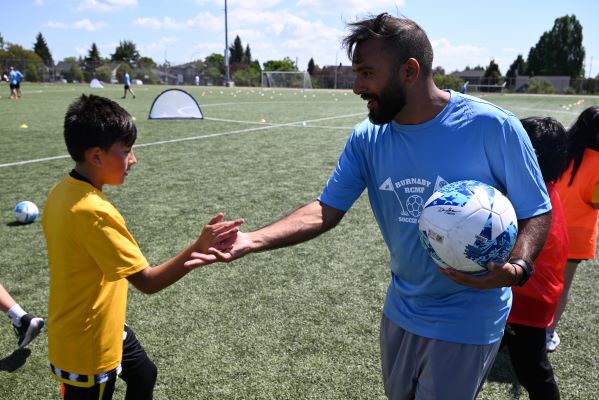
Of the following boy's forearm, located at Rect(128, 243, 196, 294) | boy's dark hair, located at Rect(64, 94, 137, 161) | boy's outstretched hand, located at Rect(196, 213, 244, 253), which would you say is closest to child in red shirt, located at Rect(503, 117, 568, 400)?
boy's outstretched hand, located at Rect(196, 213, 244, 253)

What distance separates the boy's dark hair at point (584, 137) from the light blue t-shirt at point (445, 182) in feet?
6.08

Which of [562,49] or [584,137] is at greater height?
[562,49]

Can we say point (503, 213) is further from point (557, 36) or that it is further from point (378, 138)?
point (557, 36)

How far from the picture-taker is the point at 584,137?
3787mm

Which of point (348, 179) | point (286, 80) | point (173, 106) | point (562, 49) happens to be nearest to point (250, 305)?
point (348, 179)

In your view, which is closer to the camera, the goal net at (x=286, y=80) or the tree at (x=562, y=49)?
the goal net at (x=286, y=80)

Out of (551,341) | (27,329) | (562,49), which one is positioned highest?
(562,49)

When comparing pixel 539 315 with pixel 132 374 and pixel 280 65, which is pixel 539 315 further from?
pixel 280 65

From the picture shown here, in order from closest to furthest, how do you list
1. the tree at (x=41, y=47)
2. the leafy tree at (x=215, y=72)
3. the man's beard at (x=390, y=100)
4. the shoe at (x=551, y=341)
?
the man's beard at (x=390, y=100) → the shoe at (x=551, y=341) → the leafy tree at (x=215, y=72) → the tree at (x=41, y=47)

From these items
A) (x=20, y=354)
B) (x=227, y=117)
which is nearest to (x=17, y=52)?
(x=227, y=117)

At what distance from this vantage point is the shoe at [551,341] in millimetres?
3914

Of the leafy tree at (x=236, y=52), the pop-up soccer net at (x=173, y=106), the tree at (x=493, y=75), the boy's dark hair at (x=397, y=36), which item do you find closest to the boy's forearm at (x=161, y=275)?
the boy's dark hair at (x=397, y=36)

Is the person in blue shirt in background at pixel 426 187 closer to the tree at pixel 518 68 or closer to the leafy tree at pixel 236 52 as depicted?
the tree at pixel 518 68

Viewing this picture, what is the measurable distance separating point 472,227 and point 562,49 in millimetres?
96235
